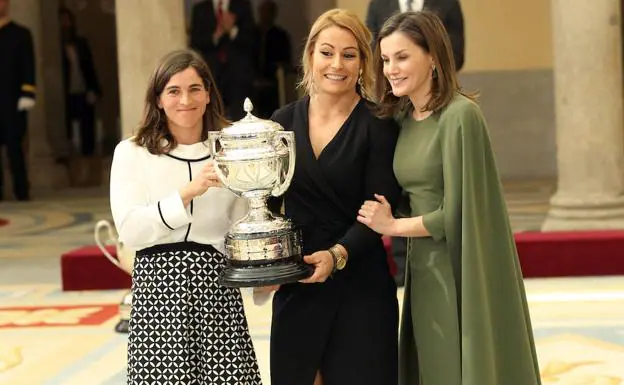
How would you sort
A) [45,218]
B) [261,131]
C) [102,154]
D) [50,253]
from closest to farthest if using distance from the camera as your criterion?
[261,131] < [50,253] < [45,218] < [102,154]

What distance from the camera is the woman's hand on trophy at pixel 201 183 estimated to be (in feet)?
12.7

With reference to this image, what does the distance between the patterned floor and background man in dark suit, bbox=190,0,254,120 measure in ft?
7.23

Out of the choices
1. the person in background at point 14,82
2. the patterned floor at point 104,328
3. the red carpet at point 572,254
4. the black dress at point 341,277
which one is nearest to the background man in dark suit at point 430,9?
the patterned floor at point 104,328

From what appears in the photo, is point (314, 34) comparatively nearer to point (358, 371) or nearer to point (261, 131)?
point (261, 131)

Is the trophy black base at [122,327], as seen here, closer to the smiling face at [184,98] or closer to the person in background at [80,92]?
the smiling face at [184,98]

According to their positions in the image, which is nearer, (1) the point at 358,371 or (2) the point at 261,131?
(2) the point at 261,131

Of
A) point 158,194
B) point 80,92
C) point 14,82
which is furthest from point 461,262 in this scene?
point 80,92

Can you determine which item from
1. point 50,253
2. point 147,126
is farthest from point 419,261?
point 50,253

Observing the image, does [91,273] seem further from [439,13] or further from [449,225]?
[449,225]

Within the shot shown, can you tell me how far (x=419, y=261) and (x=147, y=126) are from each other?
1.05 metres

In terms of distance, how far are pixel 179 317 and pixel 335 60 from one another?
1035 millimetres

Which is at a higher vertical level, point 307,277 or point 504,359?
point 307,277

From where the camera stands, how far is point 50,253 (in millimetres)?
10930

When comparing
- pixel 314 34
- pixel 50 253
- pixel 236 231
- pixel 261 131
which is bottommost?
pixel 50 253
